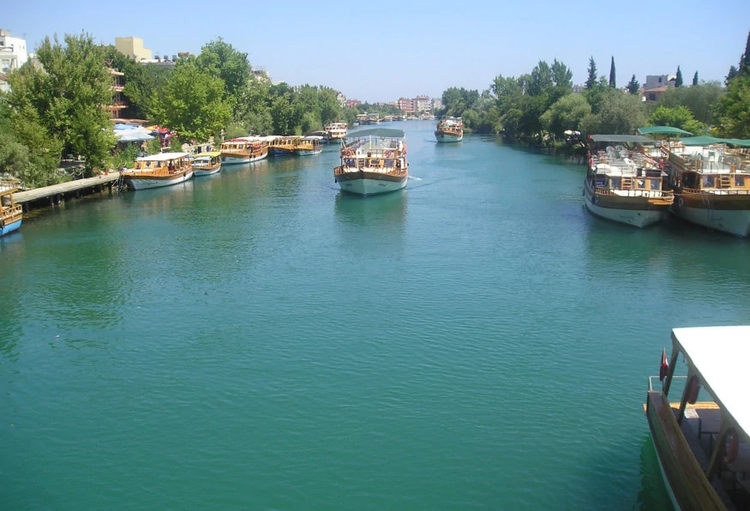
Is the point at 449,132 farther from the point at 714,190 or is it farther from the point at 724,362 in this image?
the point at 724,362

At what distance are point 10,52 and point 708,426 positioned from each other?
87.5m

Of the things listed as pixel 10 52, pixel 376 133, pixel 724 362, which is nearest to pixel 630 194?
pixel 724 362

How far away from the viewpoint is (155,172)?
50.5 m

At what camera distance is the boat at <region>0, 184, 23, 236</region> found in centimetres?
3256

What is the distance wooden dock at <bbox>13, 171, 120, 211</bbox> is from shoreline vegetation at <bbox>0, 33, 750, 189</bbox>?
3.12 feet

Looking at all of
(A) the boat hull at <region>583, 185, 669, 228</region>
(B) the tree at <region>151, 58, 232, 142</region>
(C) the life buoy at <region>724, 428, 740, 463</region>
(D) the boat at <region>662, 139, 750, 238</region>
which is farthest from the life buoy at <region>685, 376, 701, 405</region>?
(B) the tree at <region>151, 58, 232, 142</region>

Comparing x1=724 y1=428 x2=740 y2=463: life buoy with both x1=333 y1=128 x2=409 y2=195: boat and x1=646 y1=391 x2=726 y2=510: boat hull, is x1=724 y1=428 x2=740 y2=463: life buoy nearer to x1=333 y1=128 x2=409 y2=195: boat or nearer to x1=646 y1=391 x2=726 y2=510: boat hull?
x1=646 y1=391 x2=726 y2=510: boat hull

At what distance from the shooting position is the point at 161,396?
16.1m

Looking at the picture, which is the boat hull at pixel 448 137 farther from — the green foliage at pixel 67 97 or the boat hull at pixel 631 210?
the boat hull at pixel 631 210

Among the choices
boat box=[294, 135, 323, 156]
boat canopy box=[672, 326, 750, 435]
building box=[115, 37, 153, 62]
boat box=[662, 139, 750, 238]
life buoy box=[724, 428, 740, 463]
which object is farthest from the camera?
building box=[115, 37, 153, 62]

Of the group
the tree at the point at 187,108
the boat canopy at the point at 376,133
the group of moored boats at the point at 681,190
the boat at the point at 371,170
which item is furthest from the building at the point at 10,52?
the group of moored boats at the point at 681,190

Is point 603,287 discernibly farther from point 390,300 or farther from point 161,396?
point 161,396

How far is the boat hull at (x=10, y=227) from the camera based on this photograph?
107 feet

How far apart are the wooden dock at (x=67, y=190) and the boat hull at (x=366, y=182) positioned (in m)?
17.0
